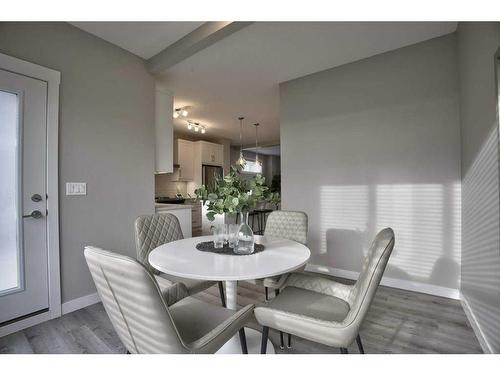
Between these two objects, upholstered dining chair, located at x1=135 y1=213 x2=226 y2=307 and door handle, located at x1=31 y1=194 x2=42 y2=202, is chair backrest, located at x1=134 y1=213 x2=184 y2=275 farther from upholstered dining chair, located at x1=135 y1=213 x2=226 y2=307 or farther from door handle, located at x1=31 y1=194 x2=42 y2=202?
door handle, located at x1=31 y1=194 x2=42 y2=202

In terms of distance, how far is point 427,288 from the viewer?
2.49 meters

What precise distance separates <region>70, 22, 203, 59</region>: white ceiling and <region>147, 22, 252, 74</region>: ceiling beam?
51 mm

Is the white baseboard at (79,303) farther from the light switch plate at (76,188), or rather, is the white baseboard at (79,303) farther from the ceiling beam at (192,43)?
the ceiling beam at (192,43)

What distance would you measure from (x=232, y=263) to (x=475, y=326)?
74.5 inches

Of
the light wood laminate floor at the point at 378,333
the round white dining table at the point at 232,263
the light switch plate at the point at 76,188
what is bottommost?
the light wood laminate floor at the point at 378,333

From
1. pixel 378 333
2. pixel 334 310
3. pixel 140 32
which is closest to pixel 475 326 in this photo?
pixel 378 333

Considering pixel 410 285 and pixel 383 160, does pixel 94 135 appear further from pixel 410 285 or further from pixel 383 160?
pixel 410 285

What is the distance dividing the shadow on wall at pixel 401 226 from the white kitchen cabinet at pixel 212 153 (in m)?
3.77

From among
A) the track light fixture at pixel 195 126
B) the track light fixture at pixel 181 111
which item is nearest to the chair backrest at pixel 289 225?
the track light fixture at pixel 181 111

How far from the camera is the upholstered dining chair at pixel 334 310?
108 centimetres

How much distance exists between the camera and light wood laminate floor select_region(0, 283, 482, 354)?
1657 millimetres
